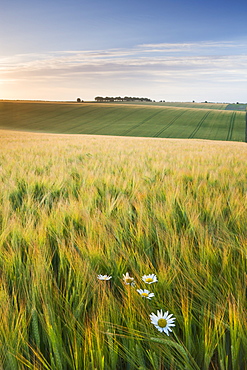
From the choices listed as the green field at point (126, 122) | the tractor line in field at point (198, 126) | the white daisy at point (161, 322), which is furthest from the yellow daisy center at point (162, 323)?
the tractor line in field at point (198, 126)

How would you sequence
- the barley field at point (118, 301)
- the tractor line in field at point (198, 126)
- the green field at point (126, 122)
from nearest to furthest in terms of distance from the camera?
the barley field at point (118, 301)
the tractor line in field at point (198, 126)
the green field at point (126, 122)

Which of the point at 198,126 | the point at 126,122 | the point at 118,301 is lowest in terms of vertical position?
the point at 118,301

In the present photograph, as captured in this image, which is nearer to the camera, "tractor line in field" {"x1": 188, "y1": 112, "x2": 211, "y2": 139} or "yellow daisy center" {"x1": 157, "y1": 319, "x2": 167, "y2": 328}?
"yellow daisy center" {"x1": 157, "y1": 319, "x2": 167, "y2": 328}

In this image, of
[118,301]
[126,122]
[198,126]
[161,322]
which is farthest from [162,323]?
[126,122]

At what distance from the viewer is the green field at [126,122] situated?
1630 inches

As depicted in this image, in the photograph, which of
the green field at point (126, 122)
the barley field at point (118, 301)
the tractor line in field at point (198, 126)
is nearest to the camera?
the barley field at point (118, 301)

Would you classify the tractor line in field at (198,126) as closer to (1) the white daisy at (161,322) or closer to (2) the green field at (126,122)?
(2) the green field at (126,122)

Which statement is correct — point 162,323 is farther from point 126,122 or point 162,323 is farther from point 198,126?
point 126,122

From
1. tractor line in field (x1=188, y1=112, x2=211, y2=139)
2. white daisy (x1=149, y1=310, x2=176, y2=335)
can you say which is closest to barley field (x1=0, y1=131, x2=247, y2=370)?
white daisy (x1=149, y1=310, x2=176, y2=335)

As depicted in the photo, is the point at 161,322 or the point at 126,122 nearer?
the point at 161,322

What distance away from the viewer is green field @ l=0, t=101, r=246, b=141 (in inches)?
1630

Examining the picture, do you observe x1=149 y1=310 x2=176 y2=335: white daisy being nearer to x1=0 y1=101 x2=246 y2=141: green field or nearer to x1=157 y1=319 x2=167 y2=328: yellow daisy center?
x1=157 y1=319 x2=167 y2=328: yellow daisy center

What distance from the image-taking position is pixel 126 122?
48906mm

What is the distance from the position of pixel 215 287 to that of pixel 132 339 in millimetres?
388
